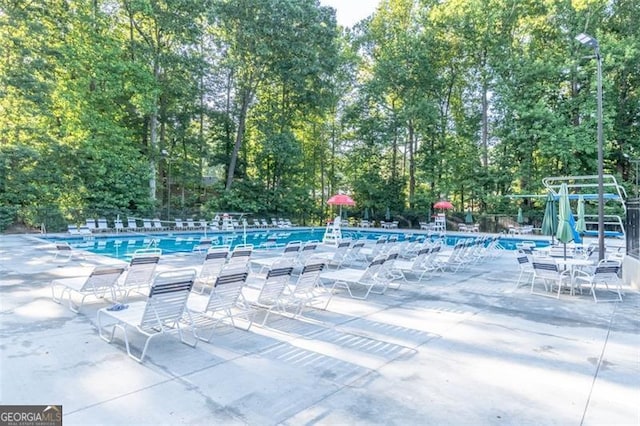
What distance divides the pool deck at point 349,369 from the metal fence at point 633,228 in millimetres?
3235

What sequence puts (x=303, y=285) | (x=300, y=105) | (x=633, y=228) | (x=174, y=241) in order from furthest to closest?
(x=300, y=105) < (x=174, y=241) < (x=633, y=228) < (x=303, y=285)

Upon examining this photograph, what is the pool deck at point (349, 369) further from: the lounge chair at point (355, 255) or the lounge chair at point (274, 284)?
the lounge chair at point (355, 255)

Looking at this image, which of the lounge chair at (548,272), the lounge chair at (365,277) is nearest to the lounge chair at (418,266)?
the lounge chair at (365,277)

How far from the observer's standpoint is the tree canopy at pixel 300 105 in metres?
18.7

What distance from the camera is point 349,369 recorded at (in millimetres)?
3775

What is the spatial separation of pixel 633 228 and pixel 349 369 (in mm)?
8757

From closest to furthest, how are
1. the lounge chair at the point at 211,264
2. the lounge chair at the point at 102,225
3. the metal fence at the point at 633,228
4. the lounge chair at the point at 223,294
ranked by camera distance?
1. the lounge chair at the point at 223,294
2. the lounge chair at the point at 211,264
3. the metal fence at the point at 633,228
4. the lounge chair at the point at 102,225

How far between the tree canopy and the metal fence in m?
13.7

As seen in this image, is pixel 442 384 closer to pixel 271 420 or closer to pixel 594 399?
pixel 594 399

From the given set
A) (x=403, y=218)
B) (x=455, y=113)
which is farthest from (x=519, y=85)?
(x=403, y=218)

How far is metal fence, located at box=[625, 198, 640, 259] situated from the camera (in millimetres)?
8586

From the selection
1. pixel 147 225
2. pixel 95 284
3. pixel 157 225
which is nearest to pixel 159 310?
pixel 95 284

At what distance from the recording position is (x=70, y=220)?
1888 cm

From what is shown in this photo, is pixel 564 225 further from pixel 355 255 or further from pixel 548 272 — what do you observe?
pixel 355 255
